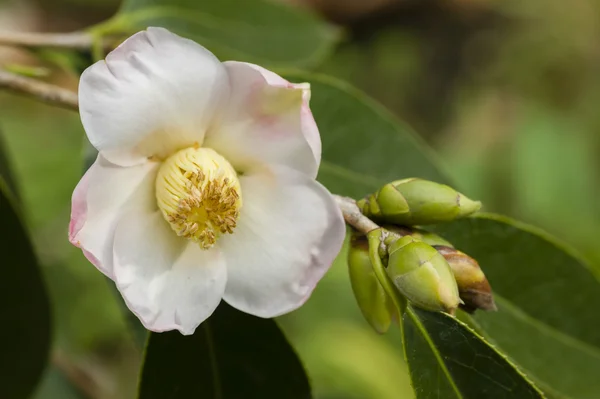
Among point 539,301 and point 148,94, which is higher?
point 148,94

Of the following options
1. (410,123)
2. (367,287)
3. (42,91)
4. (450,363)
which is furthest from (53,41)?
(410,123)

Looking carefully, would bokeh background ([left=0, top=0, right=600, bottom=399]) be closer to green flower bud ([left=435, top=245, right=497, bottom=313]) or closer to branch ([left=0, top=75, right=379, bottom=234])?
branch ([left=0, top=75, right=379, bottom=234])

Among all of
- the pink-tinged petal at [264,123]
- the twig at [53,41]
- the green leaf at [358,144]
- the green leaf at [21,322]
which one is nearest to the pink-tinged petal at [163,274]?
the pink-tinged petal at [264,123]

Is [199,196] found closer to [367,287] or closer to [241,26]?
[367,287]

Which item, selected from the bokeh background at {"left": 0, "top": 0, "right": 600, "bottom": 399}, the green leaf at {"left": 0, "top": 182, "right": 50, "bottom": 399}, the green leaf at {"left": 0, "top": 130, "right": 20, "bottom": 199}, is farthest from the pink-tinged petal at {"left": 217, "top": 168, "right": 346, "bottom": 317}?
the green leaf at {"left": 0, "top": 130, "right": 20, "bottom": 199}

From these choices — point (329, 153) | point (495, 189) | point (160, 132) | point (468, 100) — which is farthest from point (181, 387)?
point (468, 100)

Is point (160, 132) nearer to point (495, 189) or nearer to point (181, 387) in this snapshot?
point (181, 387)
